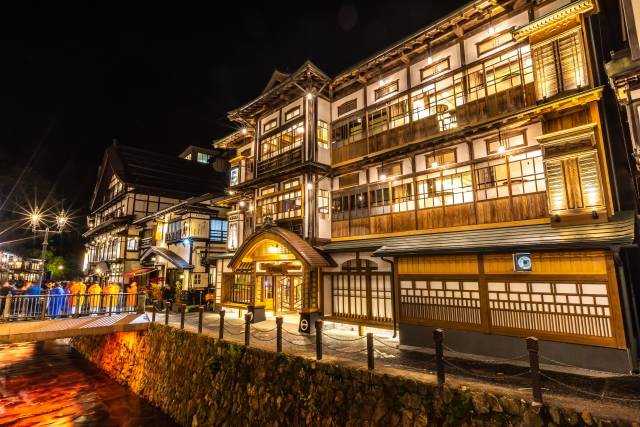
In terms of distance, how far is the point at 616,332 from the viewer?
8.86m

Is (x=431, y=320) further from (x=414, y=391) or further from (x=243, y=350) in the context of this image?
(x=243, y=350)

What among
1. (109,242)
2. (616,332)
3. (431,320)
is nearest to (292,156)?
(431,320)

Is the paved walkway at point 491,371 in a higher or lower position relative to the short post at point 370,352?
lower

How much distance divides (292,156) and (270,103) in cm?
471

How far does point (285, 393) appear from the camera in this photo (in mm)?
10203

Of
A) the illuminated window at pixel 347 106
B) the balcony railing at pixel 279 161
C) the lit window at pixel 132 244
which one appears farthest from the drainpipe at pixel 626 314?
the lit window at pixel 132 244

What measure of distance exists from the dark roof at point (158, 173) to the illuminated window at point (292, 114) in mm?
20312

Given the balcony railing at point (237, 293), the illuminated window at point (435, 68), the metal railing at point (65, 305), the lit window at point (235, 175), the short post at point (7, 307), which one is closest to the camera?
the short post at point (7, 307)

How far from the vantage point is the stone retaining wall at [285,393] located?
22.9ft

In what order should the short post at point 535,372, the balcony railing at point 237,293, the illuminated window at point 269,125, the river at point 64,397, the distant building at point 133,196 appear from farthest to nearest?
the distant building at point 133,196 → the illuminated window at point 269,125 → the balcony railing at point 237,293 → the river at point 64,397 → the short post at point 535,372

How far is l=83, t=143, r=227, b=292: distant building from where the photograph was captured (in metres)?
38.5

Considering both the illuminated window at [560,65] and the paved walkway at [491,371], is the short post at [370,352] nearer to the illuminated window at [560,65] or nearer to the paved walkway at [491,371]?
the paved walkway at [491,371]

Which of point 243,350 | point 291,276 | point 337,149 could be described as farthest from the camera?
point 291,276

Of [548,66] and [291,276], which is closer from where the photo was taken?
[548,66]
